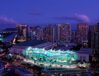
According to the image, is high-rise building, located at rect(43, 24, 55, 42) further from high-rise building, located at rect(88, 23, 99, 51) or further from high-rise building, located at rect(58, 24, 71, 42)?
high-rise building, located at rect(88, 23, 99, 51)

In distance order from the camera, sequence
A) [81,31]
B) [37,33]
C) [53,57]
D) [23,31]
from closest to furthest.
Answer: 1. [53,57]
2. [81,31]
3. [23,31]
4. [37,33]

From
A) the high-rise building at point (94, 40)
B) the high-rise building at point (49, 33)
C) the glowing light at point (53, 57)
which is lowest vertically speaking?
the glowing light at point (53, 57)

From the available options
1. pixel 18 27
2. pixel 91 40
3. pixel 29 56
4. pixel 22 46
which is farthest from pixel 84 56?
pixel 18 27

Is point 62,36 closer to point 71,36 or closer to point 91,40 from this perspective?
point 71,36

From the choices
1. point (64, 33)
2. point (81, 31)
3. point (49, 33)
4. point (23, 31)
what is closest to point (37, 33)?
point (23, 31)

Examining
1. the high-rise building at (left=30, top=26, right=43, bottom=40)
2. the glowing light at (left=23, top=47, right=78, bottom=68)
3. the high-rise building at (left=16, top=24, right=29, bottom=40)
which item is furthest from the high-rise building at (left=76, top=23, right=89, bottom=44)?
the glowing light at (left=23, top=47, right=78, bottom=68)

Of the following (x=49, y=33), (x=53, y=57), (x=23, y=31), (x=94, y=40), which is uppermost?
(x=23, y=31)

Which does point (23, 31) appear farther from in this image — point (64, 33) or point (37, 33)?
point (64, 33)

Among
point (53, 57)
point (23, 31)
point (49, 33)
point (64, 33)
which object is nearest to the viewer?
point (53, 57)

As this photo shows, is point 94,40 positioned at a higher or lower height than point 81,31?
lower

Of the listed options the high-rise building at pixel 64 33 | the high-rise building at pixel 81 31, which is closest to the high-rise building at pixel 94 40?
the high-rise building at pixel 81 31

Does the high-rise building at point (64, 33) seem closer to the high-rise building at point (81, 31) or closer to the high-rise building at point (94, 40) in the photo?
the high-rise building at point (81, 31)
